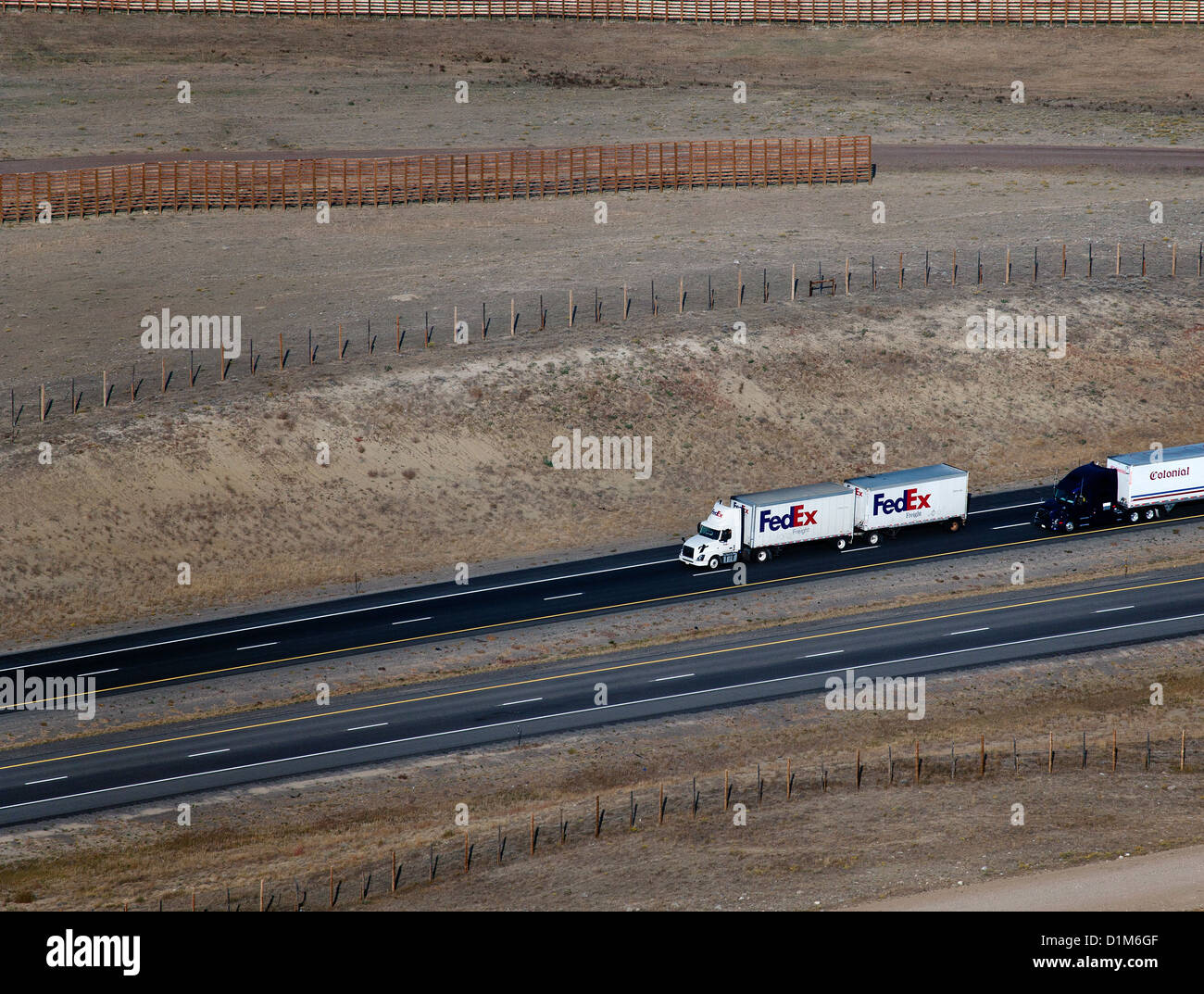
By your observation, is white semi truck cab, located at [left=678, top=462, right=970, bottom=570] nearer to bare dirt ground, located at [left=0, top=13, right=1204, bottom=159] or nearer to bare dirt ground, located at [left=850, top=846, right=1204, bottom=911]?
bare dirt ground, located at [left=850, top=846, right=1204, bottom=911]

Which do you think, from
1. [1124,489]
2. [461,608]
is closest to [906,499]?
[1124,489]

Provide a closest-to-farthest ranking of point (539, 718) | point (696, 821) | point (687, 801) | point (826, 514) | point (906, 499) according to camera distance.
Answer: point (696, 821) < point (687, 801) < point (539, 718) < point (826, 514) < point (906, 499)

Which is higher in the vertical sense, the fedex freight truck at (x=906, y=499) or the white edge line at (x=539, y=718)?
the fedex freight truck at (x=906, y=499)

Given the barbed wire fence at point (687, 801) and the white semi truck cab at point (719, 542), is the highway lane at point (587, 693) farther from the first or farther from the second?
the white semi truck cab at point (719, 542)

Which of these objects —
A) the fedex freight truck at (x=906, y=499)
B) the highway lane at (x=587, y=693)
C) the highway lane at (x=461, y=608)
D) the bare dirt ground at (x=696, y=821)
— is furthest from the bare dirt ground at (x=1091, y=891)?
the fedex freight truck at (x=906, y=499)

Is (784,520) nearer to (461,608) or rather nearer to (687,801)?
(461,608)

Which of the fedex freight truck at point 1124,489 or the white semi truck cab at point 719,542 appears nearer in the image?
the white semi truck cab at point 719,542

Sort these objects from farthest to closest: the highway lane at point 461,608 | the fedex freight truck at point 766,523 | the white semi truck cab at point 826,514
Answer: the white semi truck cab at point 826,514 → the fedex freight truck at point 766,523 → the highway lane at point 461,608

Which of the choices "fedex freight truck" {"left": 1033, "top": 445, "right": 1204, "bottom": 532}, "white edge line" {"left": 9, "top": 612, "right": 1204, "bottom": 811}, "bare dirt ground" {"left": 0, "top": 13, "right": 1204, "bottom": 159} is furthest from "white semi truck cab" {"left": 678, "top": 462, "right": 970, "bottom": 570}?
"bare dirt ground" {"left": 0, "top": 13, "right": 1204, "bottom": 159}
